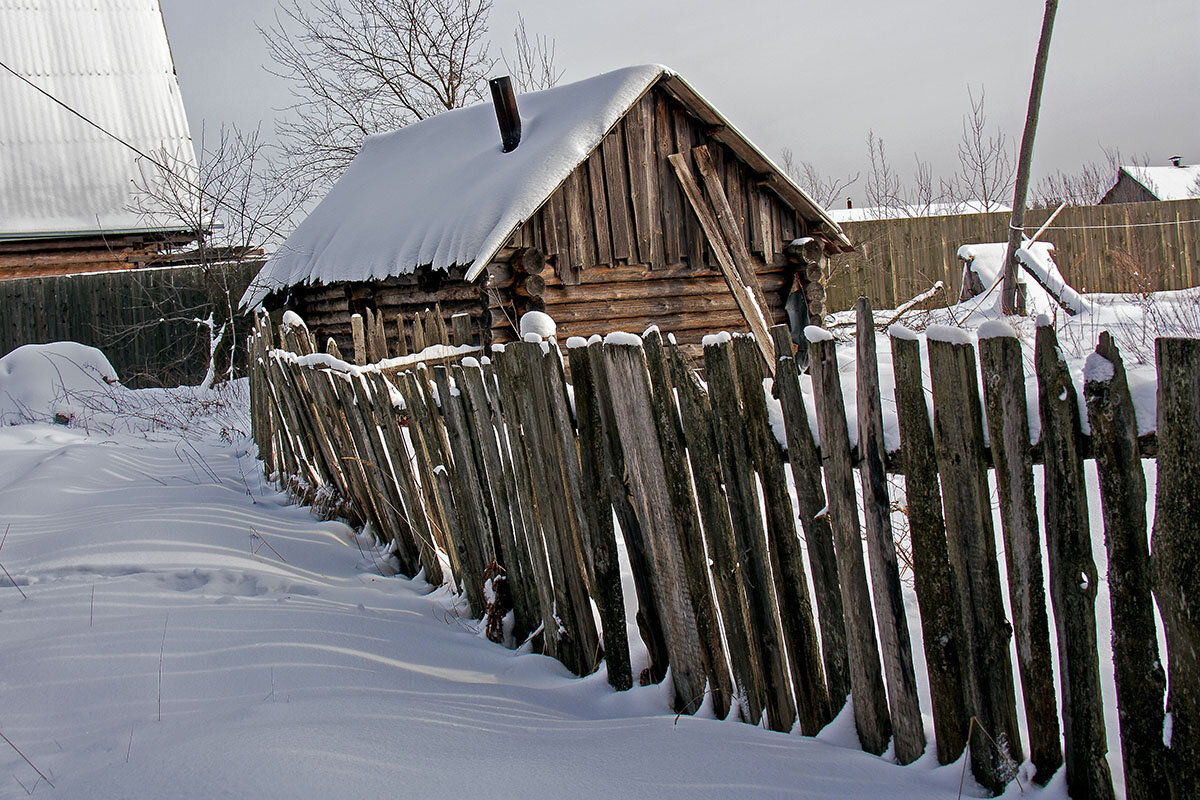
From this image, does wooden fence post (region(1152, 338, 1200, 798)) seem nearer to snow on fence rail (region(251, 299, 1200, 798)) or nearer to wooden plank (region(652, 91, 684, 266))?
snow on fence rail (region(251, 299, 1200, 798))

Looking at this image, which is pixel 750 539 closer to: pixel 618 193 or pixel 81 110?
pixel 618 193

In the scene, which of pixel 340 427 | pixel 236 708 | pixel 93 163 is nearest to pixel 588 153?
pixel 340 427

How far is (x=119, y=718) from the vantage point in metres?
2.61

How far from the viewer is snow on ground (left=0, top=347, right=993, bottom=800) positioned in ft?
6.97

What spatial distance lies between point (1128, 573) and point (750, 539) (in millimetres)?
928

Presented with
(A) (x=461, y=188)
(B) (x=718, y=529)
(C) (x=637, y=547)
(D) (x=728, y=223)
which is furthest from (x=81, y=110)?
(B) (x=718, y=529)

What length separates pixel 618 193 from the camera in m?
10.1

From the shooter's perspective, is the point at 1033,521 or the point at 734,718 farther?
the point at 734,718

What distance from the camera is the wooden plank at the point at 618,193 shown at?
394 inches

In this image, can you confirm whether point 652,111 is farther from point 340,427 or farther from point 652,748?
point 652,748

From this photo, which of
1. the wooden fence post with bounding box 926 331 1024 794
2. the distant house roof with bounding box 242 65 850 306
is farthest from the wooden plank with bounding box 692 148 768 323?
the wooden fence post with bounding box 926 331 1024 794

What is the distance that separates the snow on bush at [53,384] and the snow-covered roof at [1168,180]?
47.0m

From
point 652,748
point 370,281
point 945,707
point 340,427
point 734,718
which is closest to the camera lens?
point 945,707

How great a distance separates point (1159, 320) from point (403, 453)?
8885 millimetres
